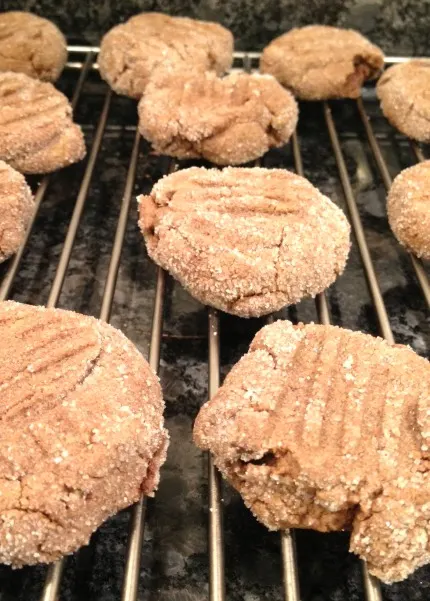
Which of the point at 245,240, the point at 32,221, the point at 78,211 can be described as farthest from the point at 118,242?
the point at 245,240

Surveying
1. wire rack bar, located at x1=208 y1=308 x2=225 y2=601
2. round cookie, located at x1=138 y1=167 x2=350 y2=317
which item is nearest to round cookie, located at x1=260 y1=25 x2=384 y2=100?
round cookie, located at x1=138 y1=167 x2=350 y2=317

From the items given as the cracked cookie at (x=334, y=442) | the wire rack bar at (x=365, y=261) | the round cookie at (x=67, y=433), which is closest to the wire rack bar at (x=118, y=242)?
the round cookie at (x=67, y=433)

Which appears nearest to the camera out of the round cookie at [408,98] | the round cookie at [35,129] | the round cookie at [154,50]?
the round cookie at [35,129]

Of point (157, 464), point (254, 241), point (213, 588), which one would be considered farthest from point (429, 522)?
point (254, 241)

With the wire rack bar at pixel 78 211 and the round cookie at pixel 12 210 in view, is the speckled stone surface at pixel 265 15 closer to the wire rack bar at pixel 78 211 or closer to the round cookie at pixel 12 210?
the wire rack bar at pixel 78 211

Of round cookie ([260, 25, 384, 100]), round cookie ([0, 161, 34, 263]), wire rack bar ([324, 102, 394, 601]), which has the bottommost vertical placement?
wire rack bar ([324, 102, 394, 601])

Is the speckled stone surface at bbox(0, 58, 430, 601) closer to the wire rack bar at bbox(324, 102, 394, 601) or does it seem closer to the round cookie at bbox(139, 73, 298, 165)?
the wire rack bar at bbox(324, 102, 394, 601)
